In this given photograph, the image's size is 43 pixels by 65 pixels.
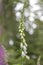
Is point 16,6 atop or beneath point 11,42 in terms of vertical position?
atop

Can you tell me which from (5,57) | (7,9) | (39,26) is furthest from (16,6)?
(5,57)

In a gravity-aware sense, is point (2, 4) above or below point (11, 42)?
above

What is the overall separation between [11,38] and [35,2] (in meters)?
0.69

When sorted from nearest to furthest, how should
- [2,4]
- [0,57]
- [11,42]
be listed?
1. [0,57]
2. [11,42]
3. [2,4]

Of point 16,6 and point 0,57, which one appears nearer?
point 0,57

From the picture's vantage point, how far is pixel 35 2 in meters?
4.50

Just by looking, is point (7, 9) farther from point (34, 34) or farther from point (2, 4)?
point (34, 34)

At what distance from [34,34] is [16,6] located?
52 centimetres

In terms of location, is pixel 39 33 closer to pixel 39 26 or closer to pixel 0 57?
pixel 39 26

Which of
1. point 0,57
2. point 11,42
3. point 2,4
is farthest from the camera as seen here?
point 2,4

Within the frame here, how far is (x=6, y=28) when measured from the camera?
4457 mm

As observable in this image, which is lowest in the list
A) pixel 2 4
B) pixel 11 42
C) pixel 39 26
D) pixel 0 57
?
pixel 0 57

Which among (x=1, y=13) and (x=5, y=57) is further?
(x=1, y=13)

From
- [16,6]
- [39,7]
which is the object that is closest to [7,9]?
[16,6]
